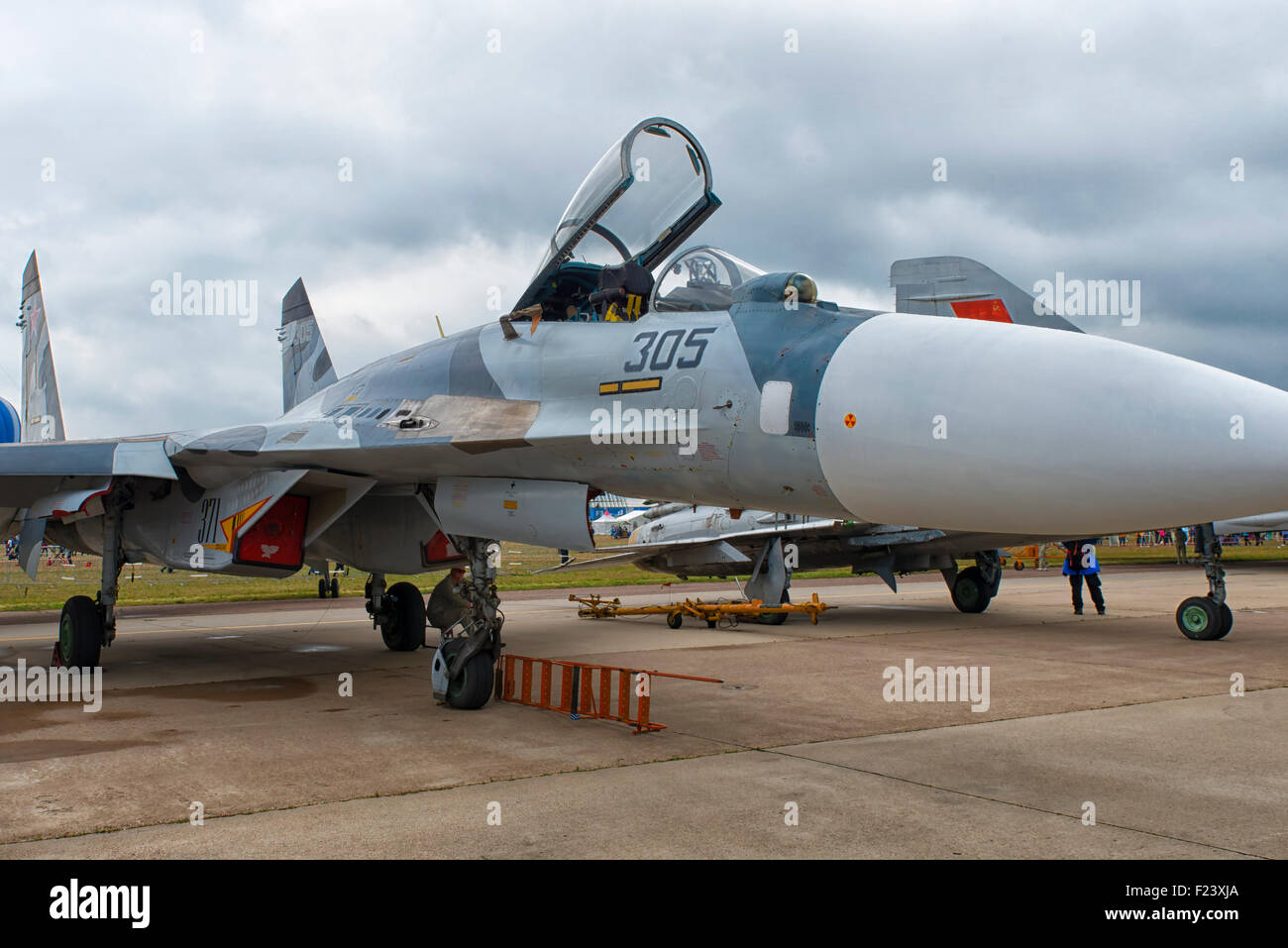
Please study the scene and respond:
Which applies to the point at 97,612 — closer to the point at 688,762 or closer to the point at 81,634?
the point at 81,634

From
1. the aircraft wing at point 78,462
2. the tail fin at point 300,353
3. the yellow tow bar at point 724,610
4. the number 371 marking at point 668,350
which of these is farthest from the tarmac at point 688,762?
the tail fin at point 300,353

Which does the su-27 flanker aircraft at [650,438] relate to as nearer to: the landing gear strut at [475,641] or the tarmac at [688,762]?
the landing gear strut at [475,641]

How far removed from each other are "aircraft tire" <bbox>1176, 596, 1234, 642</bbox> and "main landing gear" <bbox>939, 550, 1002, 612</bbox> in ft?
13.4

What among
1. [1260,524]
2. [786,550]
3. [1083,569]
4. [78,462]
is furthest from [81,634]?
[1260,524]

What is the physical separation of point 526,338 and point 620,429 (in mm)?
1360

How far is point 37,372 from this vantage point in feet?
46.1

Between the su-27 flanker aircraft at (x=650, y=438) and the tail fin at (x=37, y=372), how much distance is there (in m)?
3.73

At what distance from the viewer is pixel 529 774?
5.20 metres

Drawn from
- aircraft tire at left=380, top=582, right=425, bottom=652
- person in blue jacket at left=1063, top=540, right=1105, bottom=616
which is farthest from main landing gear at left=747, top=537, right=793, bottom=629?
aircraft tire at left=380, top=582, right=425, bottom=652

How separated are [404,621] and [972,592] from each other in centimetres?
942

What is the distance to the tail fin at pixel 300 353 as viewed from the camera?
1363 cm

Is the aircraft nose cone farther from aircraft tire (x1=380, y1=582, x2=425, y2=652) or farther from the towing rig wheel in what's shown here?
the towing rig wheel
